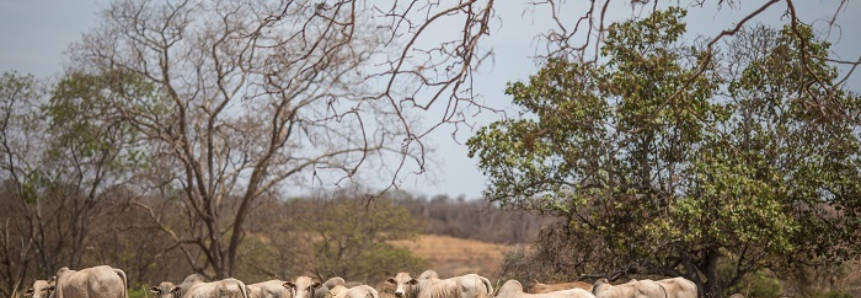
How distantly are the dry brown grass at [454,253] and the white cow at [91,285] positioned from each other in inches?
1422

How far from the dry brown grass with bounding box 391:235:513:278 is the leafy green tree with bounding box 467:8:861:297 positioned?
32.2m

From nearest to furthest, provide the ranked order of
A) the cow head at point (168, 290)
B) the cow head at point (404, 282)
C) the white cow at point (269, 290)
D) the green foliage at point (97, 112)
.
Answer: the cow head at point (404, 282) → the white cow at point (269, 290) → the cow head at point (168, 290) → the green foliage at point (97, 112)

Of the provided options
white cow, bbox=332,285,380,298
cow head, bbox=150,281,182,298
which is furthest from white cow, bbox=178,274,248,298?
cow head, bbox=150,281,182,298

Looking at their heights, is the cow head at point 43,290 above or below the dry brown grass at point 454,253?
below

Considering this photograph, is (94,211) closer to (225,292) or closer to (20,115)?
(20,115)

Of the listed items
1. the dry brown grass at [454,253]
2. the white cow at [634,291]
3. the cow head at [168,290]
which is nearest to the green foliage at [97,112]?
the cow head at [168,290]

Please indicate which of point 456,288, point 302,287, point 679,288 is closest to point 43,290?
point 302,287

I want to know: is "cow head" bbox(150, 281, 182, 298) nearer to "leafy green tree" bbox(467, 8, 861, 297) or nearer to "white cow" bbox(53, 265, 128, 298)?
"white cow" bbox(53, 265, 128, 298)

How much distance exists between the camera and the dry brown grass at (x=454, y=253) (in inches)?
2156

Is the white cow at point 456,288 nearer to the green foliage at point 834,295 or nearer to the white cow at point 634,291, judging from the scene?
the white cow at point 634,291

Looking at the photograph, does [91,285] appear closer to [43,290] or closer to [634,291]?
[43,290]

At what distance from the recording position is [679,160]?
53.2ft

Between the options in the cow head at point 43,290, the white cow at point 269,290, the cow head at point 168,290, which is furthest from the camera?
the cow head at point 168,290

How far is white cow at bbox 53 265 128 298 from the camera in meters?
12.9
